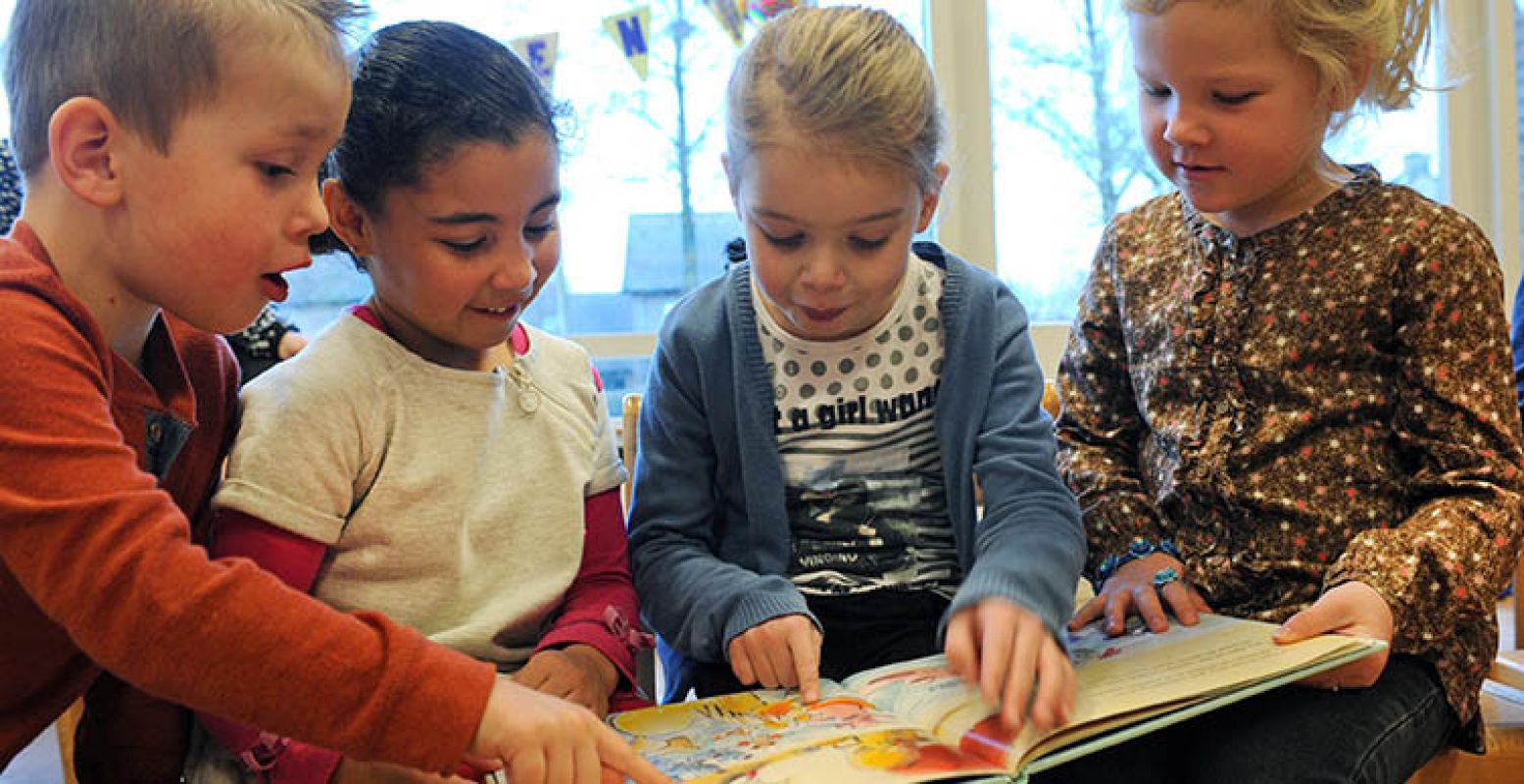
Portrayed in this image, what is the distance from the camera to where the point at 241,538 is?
95 centimetres

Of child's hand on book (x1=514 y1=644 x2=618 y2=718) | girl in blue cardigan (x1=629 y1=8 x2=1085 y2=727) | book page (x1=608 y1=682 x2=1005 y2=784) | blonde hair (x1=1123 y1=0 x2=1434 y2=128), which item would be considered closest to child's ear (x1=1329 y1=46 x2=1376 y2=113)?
blonde hair (x1=1123 y1=0 x2=1434 y2=128)

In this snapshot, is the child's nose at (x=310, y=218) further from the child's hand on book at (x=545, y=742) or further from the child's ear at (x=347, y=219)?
the child's hand on book at (x=545, y=742)

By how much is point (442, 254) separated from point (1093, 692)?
24.1 inches

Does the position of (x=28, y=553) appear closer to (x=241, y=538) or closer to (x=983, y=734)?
(x=241, y=538)

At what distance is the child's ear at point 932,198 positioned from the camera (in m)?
1.14

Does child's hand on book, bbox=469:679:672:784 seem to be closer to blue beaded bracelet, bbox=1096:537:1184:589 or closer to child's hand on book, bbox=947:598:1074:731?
child's hand on book, bbox=947:598:1074:731

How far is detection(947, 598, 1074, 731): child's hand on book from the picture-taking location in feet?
2.72

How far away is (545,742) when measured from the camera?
0.76m

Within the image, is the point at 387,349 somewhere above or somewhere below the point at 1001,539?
above

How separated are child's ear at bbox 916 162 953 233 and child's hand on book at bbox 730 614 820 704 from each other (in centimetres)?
38

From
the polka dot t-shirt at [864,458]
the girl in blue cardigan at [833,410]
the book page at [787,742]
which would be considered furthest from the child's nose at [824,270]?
the book page at [787,742]

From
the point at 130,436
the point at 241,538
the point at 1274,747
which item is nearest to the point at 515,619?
the point at 241,538

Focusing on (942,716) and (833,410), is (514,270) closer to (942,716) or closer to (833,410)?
(833,410)

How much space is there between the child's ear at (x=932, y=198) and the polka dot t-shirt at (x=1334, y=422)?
10.0 inches
